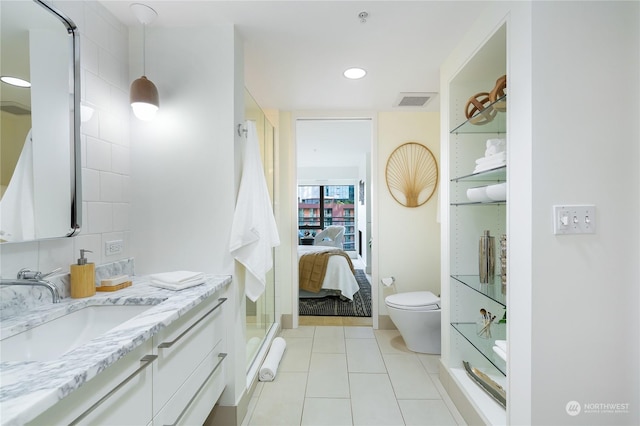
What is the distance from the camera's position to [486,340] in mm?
1936

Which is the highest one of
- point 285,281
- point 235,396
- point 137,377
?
point 137,377

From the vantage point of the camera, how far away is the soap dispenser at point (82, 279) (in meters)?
1.34

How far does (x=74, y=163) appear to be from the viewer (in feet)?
4.58

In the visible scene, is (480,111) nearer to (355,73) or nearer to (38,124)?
(355,73)

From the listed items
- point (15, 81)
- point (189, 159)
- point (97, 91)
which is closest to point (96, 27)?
point (97, 91)

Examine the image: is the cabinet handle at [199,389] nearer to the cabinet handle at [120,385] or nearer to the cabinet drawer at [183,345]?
the cabinet drawer at [183,345]

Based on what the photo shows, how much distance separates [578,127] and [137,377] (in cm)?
185

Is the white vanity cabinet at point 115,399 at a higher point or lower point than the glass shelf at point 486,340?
higher

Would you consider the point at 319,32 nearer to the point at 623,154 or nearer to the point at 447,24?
the point at 447,24

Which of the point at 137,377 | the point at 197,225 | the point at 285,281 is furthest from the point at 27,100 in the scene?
the point at 285,281

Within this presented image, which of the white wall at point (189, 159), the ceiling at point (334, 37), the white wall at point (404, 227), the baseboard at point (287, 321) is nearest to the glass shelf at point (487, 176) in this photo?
the ceiling at point (334, 37)

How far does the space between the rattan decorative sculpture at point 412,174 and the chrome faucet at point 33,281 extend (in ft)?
9.29

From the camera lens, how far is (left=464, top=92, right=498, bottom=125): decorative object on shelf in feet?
5.86

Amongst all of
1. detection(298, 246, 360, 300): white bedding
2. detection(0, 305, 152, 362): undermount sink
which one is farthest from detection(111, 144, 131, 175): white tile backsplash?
detection(298, 246, 360, 300): white bedding
